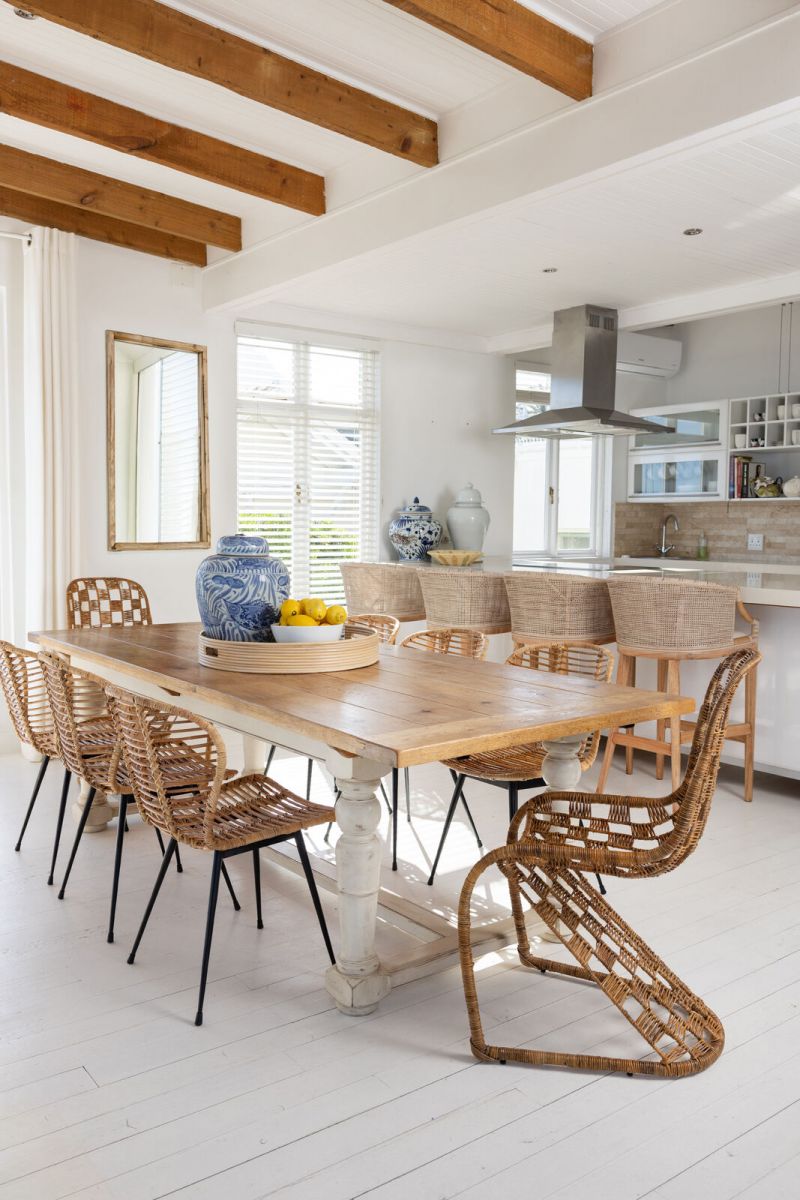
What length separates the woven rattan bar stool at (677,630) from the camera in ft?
13.6

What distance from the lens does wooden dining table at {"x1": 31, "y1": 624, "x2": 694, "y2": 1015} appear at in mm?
2190

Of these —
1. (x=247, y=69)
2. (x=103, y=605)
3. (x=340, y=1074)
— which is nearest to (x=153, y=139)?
(x=247, y=69)

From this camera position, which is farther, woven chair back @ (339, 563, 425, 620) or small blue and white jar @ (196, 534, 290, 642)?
woven chair back @ (339, 563, 425, 620)

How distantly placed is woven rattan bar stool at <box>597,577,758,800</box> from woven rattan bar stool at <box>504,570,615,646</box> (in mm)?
239

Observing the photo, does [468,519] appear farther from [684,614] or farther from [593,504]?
[684,614]

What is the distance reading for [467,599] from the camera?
500 cm

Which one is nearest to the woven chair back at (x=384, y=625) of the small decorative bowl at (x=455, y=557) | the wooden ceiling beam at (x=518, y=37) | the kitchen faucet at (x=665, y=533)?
the small decorative bowl at (x=455, y=557)

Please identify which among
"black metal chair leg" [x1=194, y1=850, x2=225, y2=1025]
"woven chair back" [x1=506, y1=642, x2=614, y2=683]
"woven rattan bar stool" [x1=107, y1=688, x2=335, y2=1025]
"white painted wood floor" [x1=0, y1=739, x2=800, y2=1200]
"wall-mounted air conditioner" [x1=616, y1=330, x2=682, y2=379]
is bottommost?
"white painted wood floor" [x1=0, y1=739, x2=800, y2=1200]

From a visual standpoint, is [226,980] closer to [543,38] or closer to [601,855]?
[601,855]

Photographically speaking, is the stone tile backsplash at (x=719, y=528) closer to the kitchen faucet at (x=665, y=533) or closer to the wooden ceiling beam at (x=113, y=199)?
the kitchen faucet at (x=665, y=533)

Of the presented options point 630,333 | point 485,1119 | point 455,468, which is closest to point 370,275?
point 455,468

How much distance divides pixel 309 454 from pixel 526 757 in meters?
3.65

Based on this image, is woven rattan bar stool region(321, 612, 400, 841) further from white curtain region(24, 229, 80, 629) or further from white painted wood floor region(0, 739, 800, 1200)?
white curtain region(24, 229, 80, 629)

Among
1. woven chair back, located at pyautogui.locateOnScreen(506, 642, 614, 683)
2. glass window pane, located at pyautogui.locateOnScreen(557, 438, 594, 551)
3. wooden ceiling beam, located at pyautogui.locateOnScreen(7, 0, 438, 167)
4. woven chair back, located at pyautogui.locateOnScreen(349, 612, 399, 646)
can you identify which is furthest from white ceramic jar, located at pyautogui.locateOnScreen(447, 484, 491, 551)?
woven chair back, located at pyautogui.locateOnScreen(506, 642, 614, 683)
